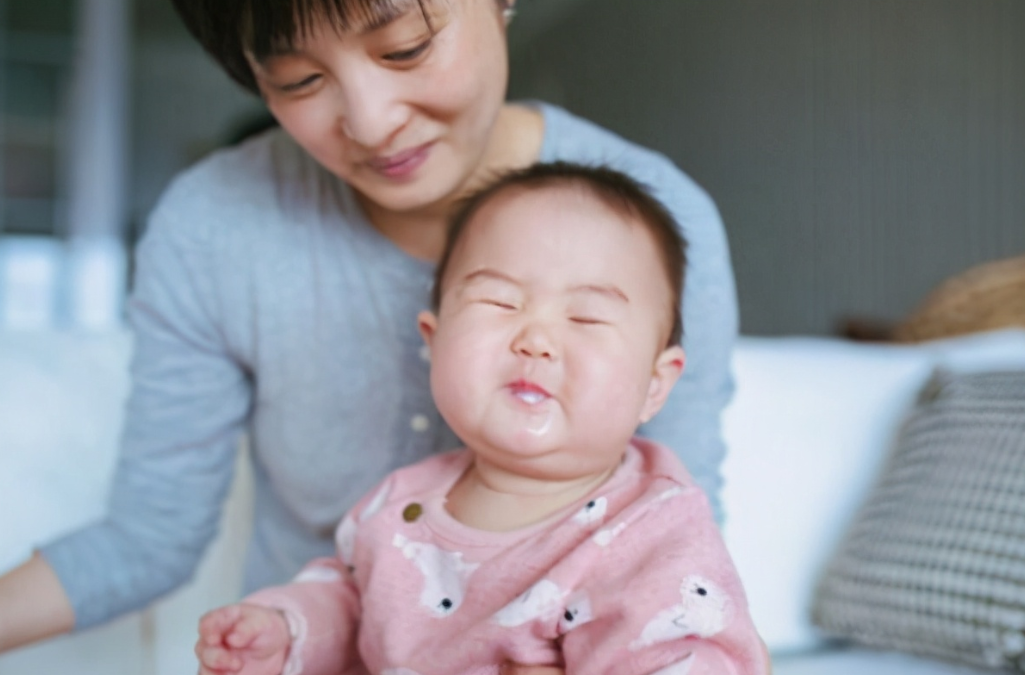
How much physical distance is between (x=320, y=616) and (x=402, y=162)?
29 centimetres

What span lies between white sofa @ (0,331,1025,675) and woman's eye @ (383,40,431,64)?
0.58m

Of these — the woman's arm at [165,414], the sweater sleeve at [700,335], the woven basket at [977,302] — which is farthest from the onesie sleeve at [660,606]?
the woven basket at [977,302]

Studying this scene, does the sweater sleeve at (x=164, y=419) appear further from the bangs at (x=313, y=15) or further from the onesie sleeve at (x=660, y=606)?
the onesie sleeve at (x=660, y=606)

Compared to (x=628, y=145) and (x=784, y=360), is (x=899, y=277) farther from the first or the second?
(x=628, y=145)

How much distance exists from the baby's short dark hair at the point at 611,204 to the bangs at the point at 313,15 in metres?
0.11

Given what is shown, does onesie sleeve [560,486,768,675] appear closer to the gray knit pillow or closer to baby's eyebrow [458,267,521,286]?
baby's eyebrow [458,267,521,286]

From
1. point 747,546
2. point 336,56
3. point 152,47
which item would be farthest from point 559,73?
point 152,47

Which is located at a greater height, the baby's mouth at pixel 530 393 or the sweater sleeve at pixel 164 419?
the baby's mouth at pixel 530 393

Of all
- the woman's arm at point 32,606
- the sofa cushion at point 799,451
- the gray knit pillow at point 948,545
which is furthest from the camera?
the sofa cushion at point 799,451

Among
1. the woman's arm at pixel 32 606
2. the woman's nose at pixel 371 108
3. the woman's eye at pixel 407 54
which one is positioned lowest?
the woman's arm at pixel 32 606

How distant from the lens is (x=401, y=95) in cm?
60

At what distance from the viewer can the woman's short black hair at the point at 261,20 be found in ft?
1.85

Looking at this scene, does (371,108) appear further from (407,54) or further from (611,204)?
(611,204)

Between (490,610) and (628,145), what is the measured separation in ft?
1.32
